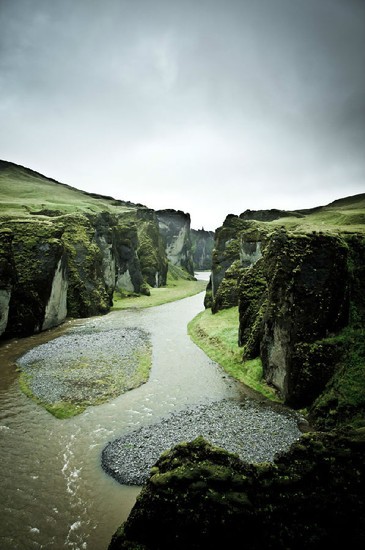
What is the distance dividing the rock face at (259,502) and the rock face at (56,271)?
28.6 metres

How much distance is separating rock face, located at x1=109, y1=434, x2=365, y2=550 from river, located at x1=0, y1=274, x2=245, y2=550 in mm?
4620

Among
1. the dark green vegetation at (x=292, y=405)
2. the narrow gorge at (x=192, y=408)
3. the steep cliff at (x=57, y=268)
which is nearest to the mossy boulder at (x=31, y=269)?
the steep cliff at (x=57, y=268)

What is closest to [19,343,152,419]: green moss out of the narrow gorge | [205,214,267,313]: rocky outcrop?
the narrow gorge

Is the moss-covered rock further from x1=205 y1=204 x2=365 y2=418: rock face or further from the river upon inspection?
x1=205 y1=204 x2=365 y2=418: rock face

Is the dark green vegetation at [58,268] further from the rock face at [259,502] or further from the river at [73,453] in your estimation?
the rock face at [259,502]

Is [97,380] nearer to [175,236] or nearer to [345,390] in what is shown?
[345,390]

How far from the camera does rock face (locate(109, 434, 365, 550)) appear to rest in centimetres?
614

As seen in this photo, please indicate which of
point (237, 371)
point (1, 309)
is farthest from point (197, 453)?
point (1, 309)

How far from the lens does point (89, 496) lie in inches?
473

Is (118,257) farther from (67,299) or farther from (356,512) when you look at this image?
(356,512)

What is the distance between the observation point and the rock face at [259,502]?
242 inches

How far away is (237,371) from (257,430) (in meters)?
8.60

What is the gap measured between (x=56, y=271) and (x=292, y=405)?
98.3 ft

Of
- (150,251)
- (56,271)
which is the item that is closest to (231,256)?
(56,271)
